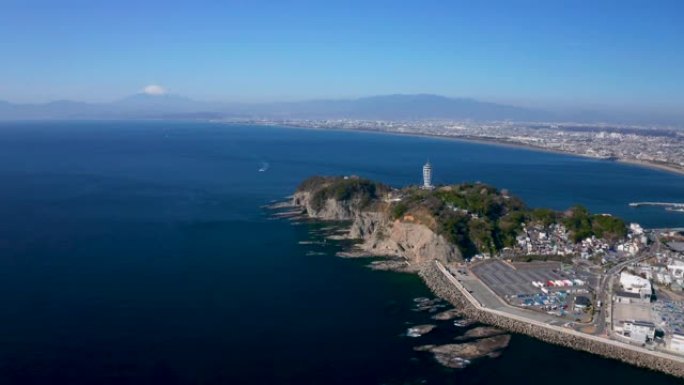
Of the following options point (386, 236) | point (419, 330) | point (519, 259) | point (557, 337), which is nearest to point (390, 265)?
point (386, 236)

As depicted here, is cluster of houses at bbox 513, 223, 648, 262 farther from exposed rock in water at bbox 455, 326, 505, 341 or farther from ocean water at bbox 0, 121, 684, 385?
exposed rock in water at bbox 455, 326, 505, 341

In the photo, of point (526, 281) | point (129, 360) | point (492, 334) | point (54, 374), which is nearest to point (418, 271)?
point (526, 281)

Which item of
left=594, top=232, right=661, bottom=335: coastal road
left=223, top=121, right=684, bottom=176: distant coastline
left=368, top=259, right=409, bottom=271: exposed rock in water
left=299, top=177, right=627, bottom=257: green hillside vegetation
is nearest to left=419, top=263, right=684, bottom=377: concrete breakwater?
left=594, top=232, right=661, bottom=335: coastal road

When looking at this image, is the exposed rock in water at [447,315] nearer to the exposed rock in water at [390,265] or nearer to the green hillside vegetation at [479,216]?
the exposed rock in water at [390,265]

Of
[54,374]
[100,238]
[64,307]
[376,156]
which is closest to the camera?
[54,374]

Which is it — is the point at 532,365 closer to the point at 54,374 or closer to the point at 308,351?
the point at 308,351

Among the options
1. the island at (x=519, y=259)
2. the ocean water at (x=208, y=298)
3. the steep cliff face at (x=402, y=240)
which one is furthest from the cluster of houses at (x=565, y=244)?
the ocean water at (x=208, y=298)
